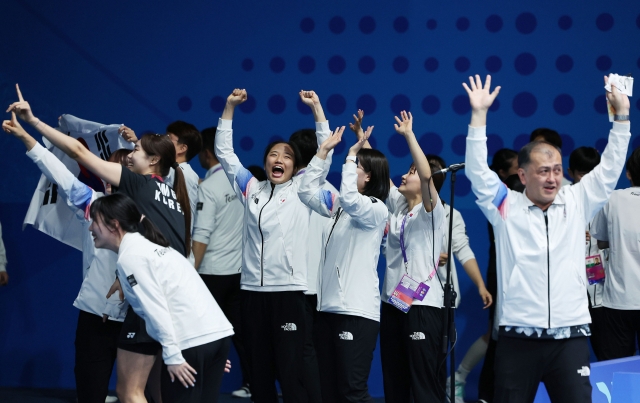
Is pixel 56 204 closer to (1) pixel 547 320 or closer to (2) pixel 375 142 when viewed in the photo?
(2) pixel 375 142

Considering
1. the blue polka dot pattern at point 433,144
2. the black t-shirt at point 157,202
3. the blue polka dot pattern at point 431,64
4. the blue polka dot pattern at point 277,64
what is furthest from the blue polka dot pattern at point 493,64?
the black t-shirt at point 157,202

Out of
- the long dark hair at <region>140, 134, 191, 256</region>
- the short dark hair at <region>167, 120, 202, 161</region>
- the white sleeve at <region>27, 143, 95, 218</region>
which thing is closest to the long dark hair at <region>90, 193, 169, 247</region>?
the white sleeve at <region>27, 143, 95, 218</region>

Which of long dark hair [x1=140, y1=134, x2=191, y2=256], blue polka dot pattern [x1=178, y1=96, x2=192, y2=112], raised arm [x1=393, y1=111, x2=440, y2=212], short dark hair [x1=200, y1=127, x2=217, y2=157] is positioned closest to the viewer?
long dark hair [x1=140, y1=134, x2=191, y2=256]

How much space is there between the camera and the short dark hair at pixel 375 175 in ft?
14.7

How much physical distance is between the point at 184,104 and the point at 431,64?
6.57 ft

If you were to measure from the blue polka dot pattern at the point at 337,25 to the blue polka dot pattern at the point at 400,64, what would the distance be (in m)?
0.49

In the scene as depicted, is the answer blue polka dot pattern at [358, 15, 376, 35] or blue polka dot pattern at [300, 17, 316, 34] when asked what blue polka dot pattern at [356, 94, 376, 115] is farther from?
blue polka dot pattern at [300, 17, 316, 34]

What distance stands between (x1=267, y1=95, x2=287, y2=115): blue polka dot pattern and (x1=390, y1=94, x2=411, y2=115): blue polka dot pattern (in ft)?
2.82

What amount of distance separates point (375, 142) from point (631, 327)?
233 cm

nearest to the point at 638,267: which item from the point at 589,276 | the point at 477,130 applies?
the point at 589,276

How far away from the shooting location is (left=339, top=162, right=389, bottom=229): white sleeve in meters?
4.11

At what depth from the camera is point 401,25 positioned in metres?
6.25

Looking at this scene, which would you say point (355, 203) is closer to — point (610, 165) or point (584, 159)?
point (610, 165)

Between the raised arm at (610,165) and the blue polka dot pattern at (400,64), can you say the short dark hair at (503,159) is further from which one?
the raised arm at (610,165)
